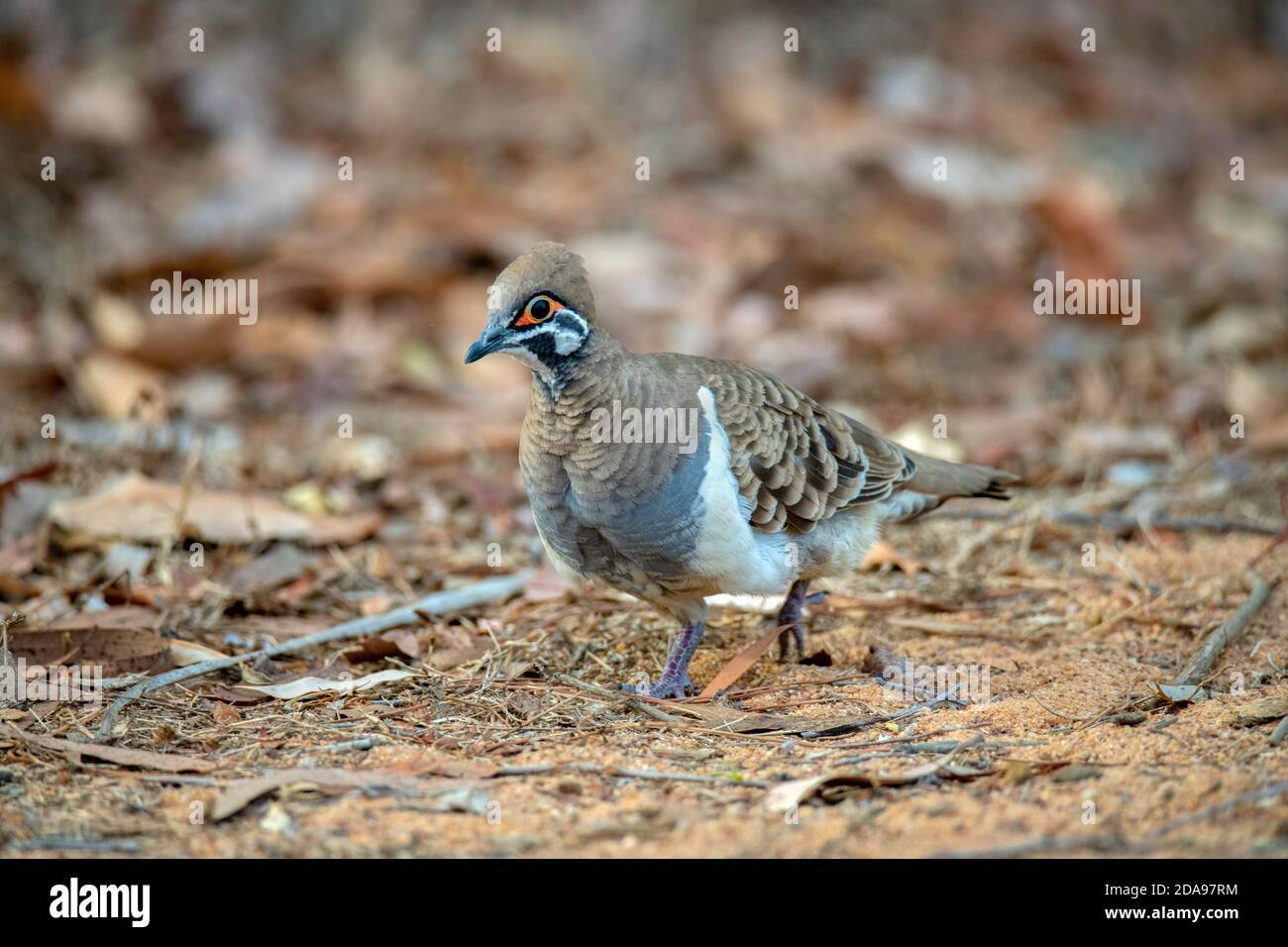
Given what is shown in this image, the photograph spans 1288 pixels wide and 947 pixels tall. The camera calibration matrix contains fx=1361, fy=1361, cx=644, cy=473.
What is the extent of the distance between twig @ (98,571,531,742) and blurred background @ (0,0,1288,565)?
3.37ft

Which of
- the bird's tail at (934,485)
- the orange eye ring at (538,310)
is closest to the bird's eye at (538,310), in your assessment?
the orange eye ring at (538,310)

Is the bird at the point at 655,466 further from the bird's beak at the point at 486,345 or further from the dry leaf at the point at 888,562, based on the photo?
the dry leaf at the point at 888,562

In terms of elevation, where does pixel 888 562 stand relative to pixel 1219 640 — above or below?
above

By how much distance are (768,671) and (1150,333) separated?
525cm

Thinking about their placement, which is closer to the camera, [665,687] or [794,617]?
[665,687]

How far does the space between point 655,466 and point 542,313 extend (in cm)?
65

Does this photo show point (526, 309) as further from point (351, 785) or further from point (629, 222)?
point (629, 222)

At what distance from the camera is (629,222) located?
10898 mm

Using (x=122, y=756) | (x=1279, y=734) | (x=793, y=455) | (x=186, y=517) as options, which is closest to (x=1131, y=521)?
(x=793, y=455)

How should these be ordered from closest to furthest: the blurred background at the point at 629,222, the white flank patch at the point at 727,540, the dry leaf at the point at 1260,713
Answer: the dry leaf at the point at 1260,713 → the white flank patch at the point at 727,540 → the blurred background at the point at 629,222

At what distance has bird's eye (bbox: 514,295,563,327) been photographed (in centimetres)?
465

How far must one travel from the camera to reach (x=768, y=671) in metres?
5.17

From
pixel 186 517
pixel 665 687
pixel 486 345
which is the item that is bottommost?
pixel 665 687

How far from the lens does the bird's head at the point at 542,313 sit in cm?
462
